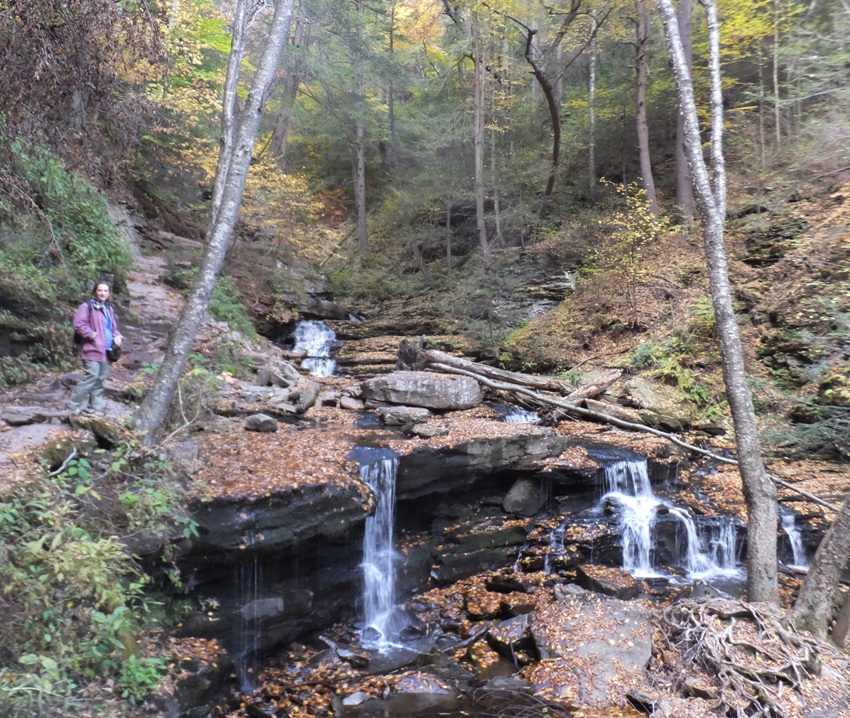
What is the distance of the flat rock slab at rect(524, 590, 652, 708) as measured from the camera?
5.58 metres

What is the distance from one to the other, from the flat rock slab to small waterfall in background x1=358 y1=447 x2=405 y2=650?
2.16m

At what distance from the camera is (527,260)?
18.9 m

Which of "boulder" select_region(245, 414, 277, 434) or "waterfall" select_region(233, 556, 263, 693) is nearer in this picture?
"waterfall" select_region(233, 556, 263, 693)

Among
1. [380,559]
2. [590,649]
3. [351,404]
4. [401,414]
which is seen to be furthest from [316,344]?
[590,649]

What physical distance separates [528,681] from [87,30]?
8.43m

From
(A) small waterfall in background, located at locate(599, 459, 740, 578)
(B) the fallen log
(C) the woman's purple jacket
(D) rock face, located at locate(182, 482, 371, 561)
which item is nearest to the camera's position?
(D) rock face, located at locate(182, 482, 371, 561)

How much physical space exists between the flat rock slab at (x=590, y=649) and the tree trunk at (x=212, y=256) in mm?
5389

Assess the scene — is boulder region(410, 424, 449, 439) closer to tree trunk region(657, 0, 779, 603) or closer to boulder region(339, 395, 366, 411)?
boulder region(339, 395, 366, 411)

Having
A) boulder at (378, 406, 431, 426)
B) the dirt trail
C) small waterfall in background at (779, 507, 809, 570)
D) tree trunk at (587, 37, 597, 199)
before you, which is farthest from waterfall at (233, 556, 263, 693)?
tree trunk at (587, 37, 597, 199)

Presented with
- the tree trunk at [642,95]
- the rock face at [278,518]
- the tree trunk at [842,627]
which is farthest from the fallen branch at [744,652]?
the tree trunk at [642,95]

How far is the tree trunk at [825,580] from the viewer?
5379mm

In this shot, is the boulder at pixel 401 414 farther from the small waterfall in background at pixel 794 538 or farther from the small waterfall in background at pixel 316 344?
the small waterfall in background at pixel 794 538

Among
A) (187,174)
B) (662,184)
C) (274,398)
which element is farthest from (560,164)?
(274,398)

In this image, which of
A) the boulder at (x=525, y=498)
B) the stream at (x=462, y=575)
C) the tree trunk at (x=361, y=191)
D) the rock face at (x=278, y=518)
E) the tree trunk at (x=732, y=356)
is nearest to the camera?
the tree trunk at (x=732, y=356)
